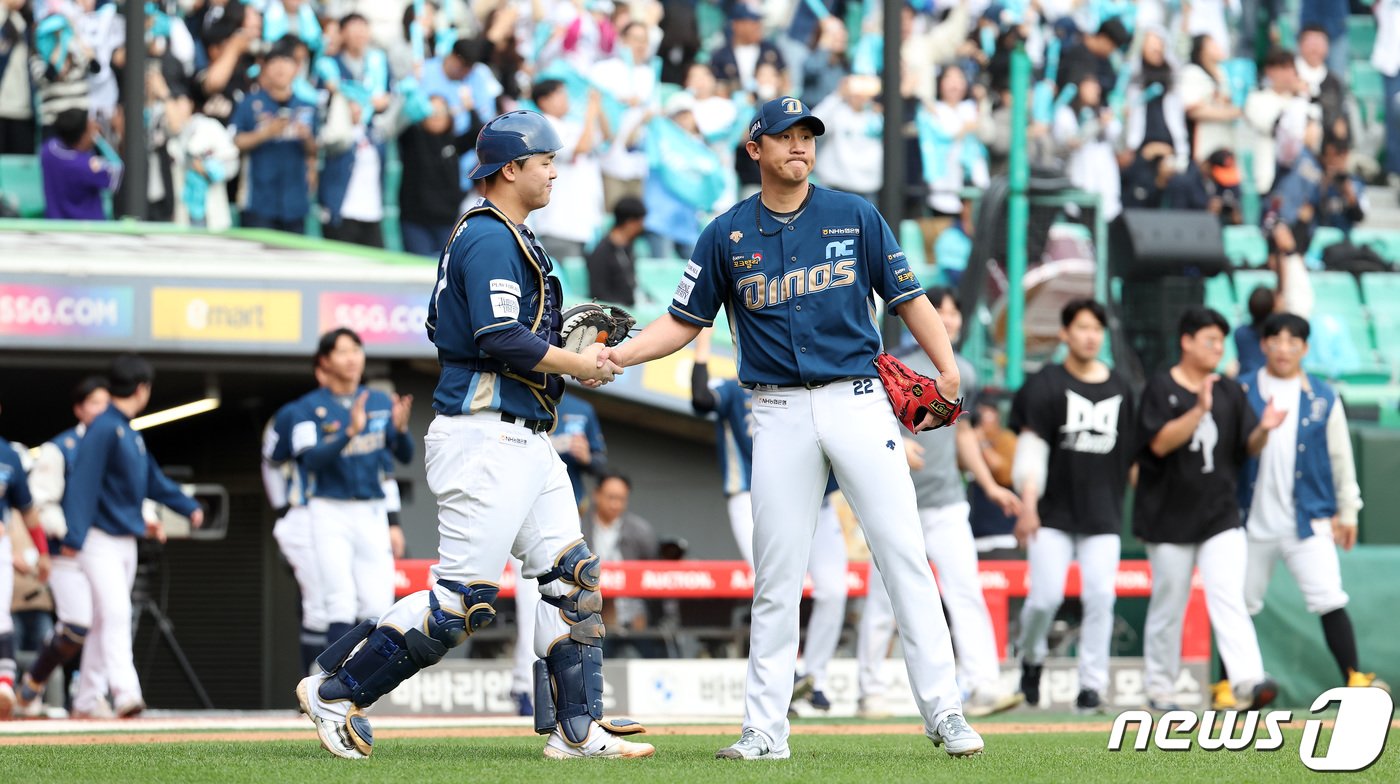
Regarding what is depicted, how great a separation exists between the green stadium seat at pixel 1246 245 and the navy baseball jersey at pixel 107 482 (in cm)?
987

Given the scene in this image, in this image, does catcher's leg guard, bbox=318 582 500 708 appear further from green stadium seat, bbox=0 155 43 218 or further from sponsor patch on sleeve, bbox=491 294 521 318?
green stadium seat, bbox=0 155 43 218

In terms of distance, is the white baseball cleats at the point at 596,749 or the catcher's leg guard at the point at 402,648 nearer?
the catcher's leg guard at the point at 402,648

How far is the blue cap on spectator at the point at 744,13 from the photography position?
17.6 m

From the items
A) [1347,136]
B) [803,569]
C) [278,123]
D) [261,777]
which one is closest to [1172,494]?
[803,569]

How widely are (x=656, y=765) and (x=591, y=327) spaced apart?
4.72 feet

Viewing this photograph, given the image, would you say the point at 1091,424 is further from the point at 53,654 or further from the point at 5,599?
the point at 5,599

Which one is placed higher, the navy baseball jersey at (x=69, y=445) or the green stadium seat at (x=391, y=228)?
the green stadium seat at (x=391, y=228)

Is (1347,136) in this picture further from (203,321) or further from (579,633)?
(579,633)

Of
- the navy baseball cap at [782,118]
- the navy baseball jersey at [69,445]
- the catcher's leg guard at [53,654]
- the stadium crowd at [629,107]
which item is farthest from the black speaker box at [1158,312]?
the navy baseball cap at [782,118]

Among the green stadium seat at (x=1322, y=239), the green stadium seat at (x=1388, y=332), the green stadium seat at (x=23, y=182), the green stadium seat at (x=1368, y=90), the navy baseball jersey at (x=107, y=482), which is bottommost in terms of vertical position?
the navy baseball jersey at (x=107, y=482)

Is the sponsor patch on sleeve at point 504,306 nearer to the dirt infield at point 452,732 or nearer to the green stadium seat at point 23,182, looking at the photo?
the dirt infield at point 452,732

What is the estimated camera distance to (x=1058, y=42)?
19203 mm

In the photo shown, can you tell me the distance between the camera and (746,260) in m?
6.55

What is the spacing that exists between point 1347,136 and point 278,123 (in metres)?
10.4
